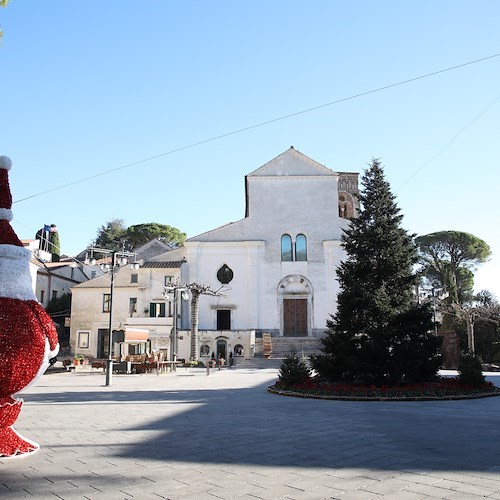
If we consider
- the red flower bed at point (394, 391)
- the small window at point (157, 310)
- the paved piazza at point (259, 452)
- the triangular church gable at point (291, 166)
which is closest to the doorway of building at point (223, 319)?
the small window at point (157, 310)

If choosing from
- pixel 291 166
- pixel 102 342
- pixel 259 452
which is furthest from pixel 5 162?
pixel 291 166

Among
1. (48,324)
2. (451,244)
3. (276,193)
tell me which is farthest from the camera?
(451,244)

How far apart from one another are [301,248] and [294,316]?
263 inches

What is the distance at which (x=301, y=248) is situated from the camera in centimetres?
4966

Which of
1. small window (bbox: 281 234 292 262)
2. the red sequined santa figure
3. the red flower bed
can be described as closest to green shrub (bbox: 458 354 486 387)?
the red flower bed

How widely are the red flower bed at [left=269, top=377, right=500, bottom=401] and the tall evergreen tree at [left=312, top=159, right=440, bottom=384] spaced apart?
0.59m

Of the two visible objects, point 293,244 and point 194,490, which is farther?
point 293,244

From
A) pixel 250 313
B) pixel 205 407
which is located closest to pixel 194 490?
pixel 205 407

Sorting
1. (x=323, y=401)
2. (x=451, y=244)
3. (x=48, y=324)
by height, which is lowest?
(x=323, y=401)

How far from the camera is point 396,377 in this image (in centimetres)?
1645

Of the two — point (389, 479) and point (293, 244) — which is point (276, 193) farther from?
point (389, 479)

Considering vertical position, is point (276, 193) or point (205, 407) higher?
point (276, 193)

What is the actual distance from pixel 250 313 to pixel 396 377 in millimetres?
31671

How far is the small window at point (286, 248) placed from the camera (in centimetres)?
4944
